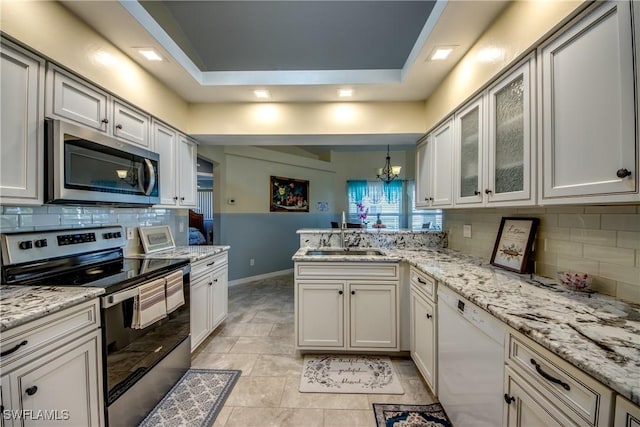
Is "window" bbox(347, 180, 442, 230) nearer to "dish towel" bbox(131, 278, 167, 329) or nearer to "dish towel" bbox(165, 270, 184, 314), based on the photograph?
"dish towel" bbox(165, 270, 184, 314)

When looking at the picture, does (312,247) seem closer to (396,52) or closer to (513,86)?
(513,86)

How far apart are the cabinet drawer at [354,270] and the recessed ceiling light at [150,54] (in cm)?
202

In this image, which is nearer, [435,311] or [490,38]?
[490,38]

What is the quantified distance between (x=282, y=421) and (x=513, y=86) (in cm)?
241

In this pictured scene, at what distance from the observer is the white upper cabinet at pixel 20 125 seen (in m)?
1.20

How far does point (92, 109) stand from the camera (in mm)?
1664

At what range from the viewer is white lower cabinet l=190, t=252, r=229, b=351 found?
2.25 m

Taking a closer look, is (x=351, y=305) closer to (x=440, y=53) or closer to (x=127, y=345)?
(x=127, y=345)

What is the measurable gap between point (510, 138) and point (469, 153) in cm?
46

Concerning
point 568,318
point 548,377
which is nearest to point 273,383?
point 548,377

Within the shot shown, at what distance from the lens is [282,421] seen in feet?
5.29

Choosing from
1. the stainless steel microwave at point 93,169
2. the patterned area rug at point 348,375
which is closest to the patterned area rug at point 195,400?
the patterned area rug at point 348,375

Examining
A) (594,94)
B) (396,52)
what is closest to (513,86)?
(594,94)

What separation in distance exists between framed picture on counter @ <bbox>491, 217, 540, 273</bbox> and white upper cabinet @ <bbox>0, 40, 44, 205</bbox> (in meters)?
2.74
